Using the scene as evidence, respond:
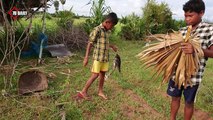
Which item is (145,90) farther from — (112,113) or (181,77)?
(181,77)

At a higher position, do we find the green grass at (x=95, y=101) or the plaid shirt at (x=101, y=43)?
the plaid shirt at (x=101, y=43)

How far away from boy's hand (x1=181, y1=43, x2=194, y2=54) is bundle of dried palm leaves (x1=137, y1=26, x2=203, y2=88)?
5cm

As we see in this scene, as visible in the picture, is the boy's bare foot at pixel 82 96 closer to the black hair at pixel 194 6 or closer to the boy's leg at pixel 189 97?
the boy's leg at pixel 189 97

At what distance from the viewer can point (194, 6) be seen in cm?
296

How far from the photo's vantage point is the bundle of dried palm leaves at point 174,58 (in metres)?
2.97

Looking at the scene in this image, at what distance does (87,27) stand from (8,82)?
7.05 meters

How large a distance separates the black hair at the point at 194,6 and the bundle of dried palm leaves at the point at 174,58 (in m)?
0.19

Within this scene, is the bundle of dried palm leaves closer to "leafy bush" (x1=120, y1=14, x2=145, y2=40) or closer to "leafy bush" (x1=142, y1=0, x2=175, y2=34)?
"leafy bush" (x1=120, y1=14, x2=145, y2=40)

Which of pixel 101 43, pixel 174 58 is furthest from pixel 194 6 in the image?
pixel 101 43

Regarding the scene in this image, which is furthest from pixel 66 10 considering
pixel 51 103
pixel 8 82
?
pixel 51 103

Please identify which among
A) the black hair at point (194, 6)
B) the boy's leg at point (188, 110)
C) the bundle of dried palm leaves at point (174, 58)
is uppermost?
the black hair at point (194, 6)

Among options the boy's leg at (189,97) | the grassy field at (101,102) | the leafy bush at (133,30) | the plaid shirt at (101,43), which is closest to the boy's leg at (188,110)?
the boy's leg at (189,97)

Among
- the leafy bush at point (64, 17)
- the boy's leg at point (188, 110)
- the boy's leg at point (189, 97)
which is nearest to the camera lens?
the boy's leg at point (189, 97)

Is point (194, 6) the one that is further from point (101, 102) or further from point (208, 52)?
point (101, 102)
